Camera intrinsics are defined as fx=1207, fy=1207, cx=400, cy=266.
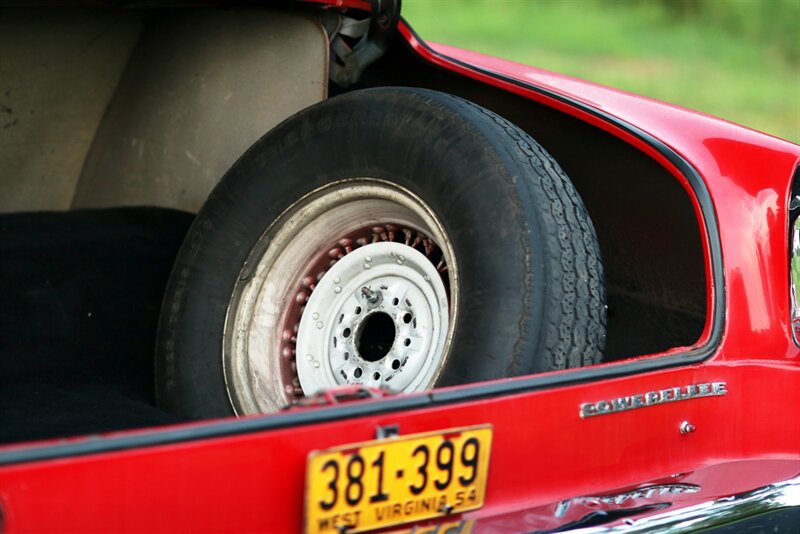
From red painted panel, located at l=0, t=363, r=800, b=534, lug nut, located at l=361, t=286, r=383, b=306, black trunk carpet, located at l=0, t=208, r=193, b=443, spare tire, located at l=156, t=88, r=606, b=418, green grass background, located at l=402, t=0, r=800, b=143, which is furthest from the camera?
green grass background, located at l=402, t=0, r=800, b=143

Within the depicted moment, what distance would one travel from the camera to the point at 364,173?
8.69 ft

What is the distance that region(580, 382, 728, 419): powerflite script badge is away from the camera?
212cm

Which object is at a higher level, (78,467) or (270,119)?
(270,119)

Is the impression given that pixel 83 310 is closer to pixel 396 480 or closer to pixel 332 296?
pixel 332 296

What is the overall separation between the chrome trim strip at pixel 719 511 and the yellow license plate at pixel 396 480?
22cm

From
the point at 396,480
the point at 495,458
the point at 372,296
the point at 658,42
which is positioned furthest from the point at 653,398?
the point at 658,42

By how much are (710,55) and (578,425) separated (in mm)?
9784

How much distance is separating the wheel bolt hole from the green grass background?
699cm

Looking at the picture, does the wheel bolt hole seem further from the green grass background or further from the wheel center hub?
the green grass background

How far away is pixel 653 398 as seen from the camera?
7.22 ft

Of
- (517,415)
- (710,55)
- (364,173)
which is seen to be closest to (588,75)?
(710,55)

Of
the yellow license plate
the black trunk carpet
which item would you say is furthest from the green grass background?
the yellow license plate

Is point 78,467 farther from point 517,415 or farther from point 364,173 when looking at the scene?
point 364,173

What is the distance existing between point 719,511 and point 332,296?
1063mm
